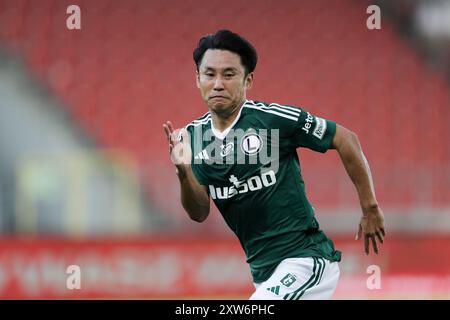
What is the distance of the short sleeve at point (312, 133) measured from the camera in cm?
416

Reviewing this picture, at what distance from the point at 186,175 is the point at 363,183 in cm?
86

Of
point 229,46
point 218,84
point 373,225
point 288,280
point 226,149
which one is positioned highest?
point 229,46

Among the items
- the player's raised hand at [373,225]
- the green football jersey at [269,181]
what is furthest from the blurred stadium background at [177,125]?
the player's raised hand at [373,225]

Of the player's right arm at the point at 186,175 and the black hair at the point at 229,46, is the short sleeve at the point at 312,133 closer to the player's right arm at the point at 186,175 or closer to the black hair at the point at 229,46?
the black hair at the point at 229,46

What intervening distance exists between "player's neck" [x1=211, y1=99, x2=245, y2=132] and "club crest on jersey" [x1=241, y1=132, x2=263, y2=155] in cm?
11

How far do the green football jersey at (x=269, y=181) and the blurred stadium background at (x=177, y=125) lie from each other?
4.09m

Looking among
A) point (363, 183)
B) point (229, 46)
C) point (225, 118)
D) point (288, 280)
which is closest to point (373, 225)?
point (363, 183)

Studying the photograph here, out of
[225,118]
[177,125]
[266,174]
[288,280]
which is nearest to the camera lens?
[288,280]

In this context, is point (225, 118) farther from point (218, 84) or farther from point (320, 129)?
point (320, 129)

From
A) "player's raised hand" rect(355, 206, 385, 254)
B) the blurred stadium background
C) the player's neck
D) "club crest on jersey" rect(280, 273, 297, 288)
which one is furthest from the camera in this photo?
the blurred stadium background

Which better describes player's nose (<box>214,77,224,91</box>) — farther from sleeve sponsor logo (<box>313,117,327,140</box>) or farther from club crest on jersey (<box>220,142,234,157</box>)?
sleeve sponsor logo (<box>313,117,327,140</box>)

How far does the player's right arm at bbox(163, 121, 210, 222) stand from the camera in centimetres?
409

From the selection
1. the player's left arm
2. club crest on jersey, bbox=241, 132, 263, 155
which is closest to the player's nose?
club crest on jersey, bbox=241, 132, 263, 155

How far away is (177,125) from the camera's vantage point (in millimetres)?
9844
